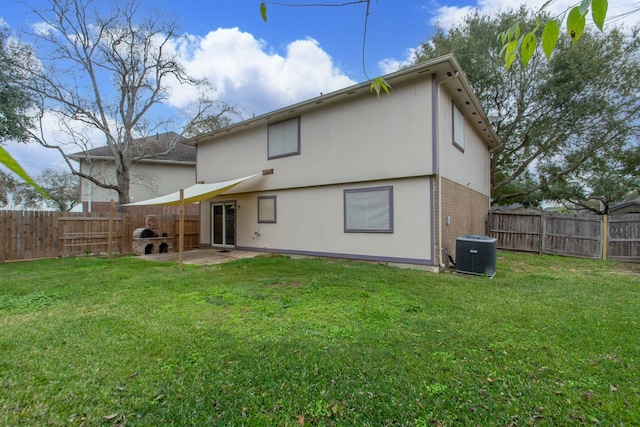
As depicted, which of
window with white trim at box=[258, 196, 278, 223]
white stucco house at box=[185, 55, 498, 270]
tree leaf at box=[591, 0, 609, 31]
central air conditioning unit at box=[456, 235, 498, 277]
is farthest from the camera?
window with white trim at box=[258, 196, 278, 223]

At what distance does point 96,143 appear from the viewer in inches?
664

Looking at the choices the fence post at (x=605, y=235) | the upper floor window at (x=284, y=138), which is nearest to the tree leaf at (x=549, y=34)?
the upper floor window at (x=284, y=138)

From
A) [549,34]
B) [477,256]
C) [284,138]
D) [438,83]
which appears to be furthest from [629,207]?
[549,34]

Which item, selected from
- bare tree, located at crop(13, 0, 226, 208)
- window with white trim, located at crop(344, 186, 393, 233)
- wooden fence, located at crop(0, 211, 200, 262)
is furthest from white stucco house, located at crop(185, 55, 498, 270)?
bare tree, located at crop(13, 0, 226, 208)

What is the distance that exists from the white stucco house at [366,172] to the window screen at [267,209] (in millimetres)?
35

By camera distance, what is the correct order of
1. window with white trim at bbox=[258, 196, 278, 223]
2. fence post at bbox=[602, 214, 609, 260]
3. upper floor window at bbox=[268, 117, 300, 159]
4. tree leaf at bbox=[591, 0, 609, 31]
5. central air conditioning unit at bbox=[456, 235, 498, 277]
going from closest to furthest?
tree leaf at bbox=[591, 0, 609, 31] < central air conditioning unit at bbox=[456, 235, 498, 277] < fence post at bbox=[602, 214, 609, 260] < upper floor window at bbox=[268, 117, 300, 159] < window with white trim at bbox=[258, 196, 278, 223]

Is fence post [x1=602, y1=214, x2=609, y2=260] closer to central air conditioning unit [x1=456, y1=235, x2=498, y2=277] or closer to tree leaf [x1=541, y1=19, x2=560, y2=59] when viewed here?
central air conditioning unit [x1=456, y1=235, x2=498, y2=277]

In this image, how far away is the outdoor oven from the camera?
11773 millimetres

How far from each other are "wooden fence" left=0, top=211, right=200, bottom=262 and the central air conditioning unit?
11.0 meters

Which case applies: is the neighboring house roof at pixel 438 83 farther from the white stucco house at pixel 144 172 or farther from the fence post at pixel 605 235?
the white stucco house at pixel 144 172

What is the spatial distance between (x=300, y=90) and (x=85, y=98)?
12.2m

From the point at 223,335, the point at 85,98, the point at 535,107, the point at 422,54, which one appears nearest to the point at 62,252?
the point at 85,98

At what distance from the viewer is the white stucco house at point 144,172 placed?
18.6m

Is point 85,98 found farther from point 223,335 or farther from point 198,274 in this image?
point 223,335
